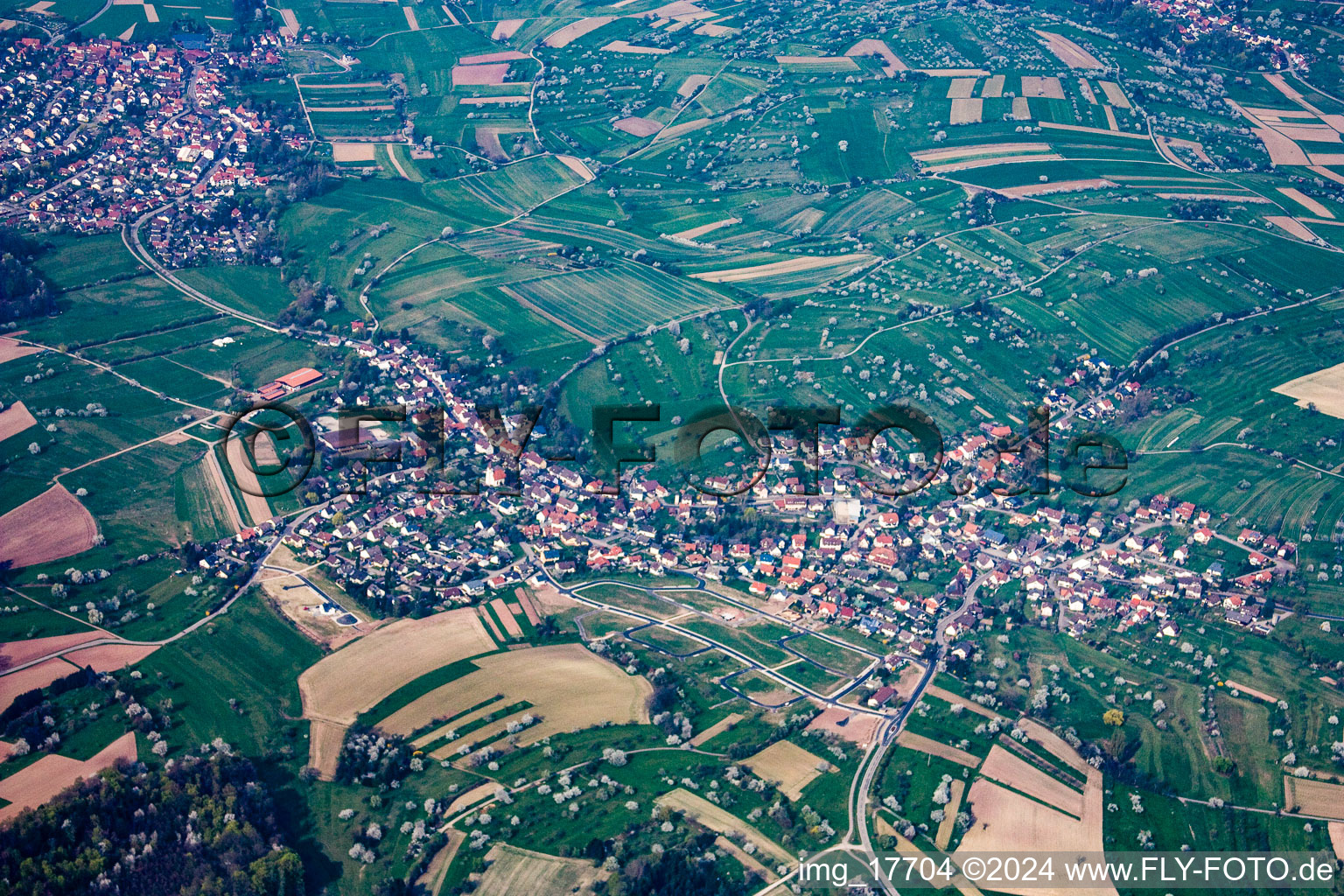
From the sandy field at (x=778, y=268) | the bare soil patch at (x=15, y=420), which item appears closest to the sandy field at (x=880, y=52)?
the sandy field at (x=778, y=268)

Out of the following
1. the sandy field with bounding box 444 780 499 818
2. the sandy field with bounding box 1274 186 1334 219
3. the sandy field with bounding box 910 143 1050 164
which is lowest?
the sandy field with bounding box 444 780 499 818

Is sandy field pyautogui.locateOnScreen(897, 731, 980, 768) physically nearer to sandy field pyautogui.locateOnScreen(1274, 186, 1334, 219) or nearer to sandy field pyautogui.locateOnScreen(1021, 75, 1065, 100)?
sandy field pyautogui.locateOnScreen(1274, 186, 1334, 219)

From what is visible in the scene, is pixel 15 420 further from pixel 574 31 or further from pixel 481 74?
pixel 574 31

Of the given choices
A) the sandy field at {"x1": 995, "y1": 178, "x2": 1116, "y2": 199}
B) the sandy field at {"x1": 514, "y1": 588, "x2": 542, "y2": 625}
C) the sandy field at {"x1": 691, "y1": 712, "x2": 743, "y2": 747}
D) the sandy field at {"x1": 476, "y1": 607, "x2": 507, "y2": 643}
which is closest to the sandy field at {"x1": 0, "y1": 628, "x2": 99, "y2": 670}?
the sandy field at {"x1": 476, "y1": 607, "x2": 507, "y2": 643}

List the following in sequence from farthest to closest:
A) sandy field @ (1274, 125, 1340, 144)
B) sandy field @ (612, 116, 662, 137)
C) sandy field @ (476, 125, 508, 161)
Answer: sandy field @ (612, 116, 662, 137) < sandy field @ (1274, 125, 1340, 144) < sandy field @ (476, 125, 508, 161)

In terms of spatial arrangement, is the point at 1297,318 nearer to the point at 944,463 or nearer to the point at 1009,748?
the point at 944,463

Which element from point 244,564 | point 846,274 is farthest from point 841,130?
point 244,564

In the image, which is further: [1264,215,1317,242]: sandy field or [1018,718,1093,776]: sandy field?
[1264,215,1317,242]: sandy field
